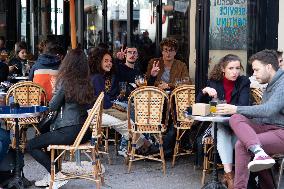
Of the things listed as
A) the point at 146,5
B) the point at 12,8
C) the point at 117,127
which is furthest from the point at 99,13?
the point at 117,127

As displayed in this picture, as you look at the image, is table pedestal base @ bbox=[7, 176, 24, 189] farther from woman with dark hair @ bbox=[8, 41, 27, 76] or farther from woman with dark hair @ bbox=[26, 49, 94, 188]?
woman with dark hair @ bbox=[8, 41, 27, 76]

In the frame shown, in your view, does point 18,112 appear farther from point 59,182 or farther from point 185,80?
point 185,80

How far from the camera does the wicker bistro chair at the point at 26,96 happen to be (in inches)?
280

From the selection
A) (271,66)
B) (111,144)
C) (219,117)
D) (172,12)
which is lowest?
(111,144)

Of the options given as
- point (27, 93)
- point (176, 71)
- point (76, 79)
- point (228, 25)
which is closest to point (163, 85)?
point (176, 71)

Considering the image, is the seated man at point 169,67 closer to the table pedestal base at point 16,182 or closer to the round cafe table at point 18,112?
the round cafe table at point 18,112

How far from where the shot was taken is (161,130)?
274 inches

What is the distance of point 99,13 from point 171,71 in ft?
16.6

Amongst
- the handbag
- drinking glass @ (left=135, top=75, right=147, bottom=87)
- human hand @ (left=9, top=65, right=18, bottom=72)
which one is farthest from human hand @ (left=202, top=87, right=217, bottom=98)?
human hand @ (left=9, top=65, right=18, bottom=72)

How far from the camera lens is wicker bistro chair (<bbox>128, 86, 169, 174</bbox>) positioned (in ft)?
22.4

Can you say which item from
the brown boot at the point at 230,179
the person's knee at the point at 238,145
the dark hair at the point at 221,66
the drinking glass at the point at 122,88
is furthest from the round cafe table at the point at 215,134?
the drinking glass at the point at 122,88

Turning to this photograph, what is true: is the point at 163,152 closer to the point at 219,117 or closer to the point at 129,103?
the point at 129,103

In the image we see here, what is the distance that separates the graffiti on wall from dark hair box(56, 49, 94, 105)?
1.62m

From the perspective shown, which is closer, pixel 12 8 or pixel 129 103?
pixel 129 103
